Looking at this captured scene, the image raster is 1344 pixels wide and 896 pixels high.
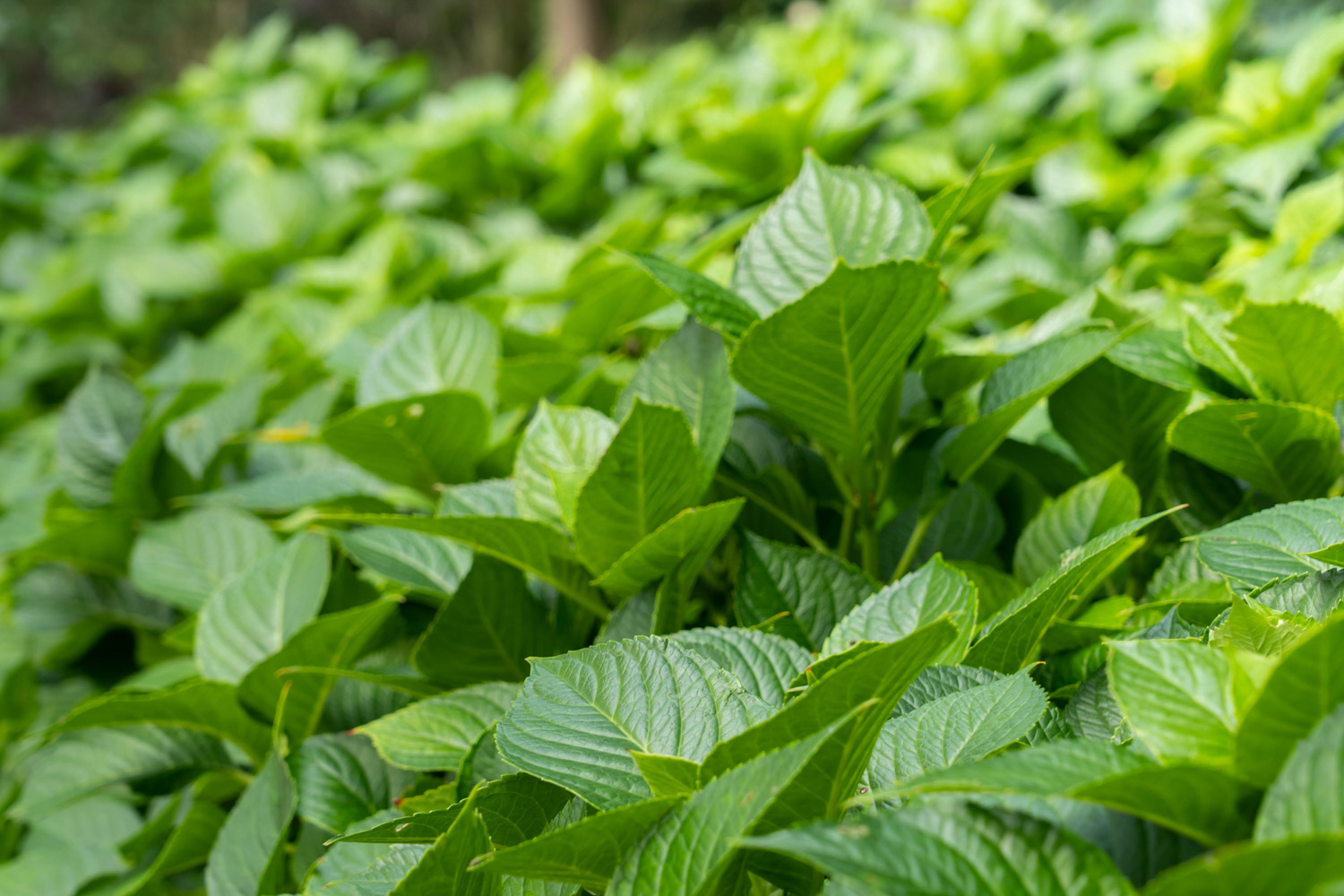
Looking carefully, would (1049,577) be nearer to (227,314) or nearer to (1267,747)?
(1267,747)

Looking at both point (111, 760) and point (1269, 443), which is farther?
point (111, 760)

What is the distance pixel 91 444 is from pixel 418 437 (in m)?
0.78

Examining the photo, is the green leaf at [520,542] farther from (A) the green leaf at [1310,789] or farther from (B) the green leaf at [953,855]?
(A) the green leaf at [1310,789]

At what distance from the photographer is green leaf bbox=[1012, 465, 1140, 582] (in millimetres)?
1003

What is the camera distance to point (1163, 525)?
1161mm

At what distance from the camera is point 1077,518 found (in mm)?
1020

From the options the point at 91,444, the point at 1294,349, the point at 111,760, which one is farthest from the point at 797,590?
the point at 91,444

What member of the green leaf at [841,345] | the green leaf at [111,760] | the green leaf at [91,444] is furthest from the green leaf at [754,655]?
the green leaf at [91,444]

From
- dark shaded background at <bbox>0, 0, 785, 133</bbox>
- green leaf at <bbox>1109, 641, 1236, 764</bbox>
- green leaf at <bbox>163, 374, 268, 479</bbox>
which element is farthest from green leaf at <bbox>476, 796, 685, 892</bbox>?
dark shaded background at <bbox>0, 0, 785, 133</bbox>

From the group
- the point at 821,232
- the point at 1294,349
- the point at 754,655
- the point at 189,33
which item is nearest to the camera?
the point at 754,655

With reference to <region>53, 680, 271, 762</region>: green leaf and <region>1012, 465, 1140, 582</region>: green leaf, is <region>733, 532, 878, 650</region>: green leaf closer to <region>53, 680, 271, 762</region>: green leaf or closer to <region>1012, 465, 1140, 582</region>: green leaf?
<region>1012, 465, 1140, 582</region>: green leaf

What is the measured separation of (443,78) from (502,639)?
13.2m

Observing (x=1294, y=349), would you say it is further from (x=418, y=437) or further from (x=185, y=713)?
(x=185, y=713)

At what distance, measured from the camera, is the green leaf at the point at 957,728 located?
68 centimetres
